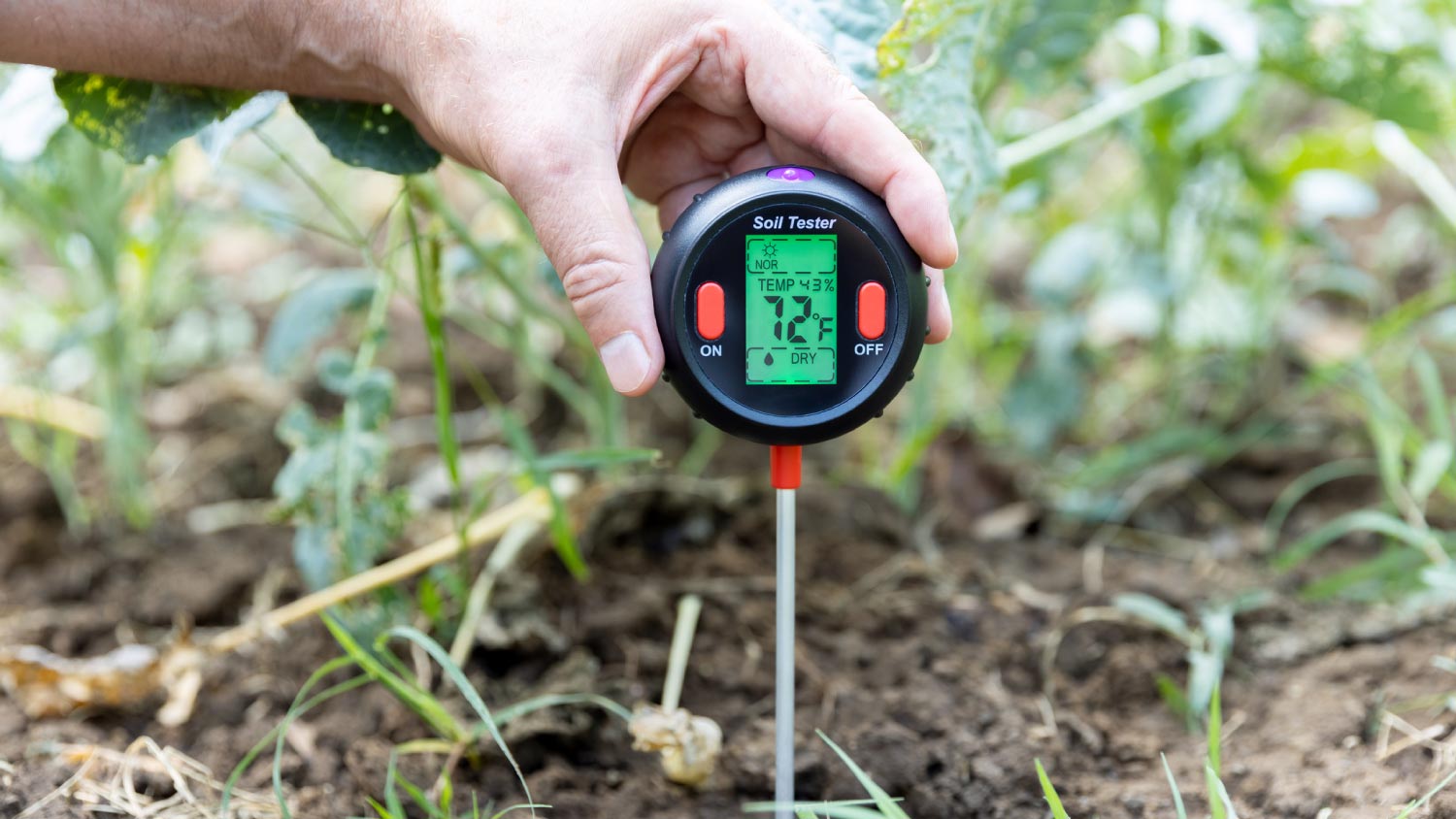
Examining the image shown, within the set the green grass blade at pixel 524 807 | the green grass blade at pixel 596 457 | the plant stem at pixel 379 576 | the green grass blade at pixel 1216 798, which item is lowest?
the green grass blade at pixel 524 807

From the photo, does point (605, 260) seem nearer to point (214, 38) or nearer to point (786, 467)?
point (786, 467)

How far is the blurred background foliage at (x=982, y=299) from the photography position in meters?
1.45

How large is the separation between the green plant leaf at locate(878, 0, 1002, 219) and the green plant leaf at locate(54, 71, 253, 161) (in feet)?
2.36

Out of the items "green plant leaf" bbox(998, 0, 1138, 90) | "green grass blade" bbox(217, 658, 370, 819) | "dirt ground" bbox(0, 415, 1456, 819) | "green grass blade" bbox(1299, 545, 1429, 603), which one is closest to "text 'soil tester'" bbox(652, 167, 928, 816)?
"dirt ground" bbox(0, 415, 1456, 819)

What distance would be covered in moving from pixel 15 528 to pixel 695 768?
1350 millimetres

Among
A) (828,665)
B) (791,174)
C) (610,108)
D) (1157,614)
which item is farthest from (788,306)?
(1157,614)

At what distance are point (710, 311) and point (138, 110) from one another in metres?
0.73

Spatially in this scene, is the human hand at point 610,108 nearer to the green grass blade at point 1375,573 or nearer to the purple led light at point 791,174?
the purple led light at point 791,174

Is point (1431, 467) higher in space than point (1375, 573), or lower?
higher

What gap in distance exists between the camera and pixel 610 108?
3.68 feet

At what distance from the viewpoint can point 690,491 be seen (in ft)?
6.03

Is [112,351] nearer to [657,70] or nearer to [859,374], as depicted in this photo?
[657,70]

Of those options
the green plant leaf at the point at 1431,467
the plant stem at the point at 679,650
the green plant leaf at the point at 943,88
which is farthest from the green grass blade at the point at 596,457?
the green plant leaf at the point at 1431,467

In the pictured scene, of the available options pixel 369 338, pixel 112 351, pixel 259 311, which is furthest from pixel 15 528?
pixel 259 311
